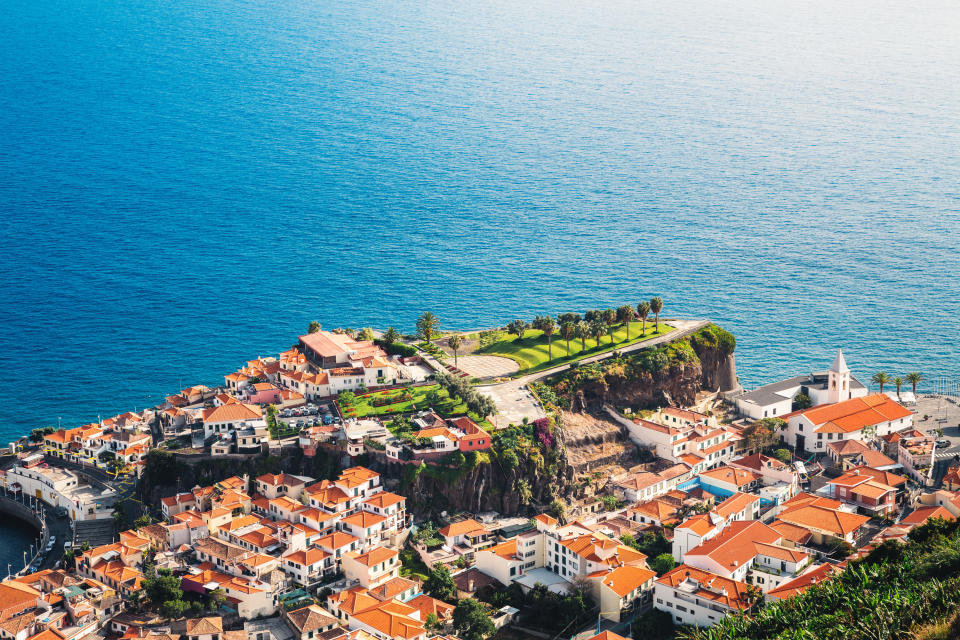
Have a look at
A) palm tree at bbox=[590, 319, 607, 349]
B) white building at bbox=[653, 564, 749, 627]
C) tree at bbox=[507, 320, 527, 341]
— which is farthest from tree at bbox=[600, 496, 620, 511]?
tree at bbox=[507, 320, 527, 341]

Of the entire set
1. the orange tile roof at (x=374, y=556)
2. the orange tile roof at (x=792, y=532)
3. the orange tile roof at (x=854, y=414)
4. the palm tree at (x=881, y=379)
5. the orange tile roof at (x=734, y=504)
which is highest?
the palm tree at (x=881, y=379)

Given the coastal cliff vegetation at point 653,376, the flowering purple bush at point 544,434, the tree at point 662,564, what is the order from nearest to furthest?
1. the tree at point 662,564
2. the flowering purple bush at point 544,434
3. the coastal cliff vegetation at point 653,376

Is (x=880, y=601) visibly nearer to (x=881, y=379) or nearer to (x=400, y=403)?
(x=400, y=403)

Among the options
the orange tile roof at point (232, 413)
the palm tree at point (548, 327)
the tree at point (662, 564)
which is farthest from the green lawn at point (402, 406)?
the tree at point (662, 564)

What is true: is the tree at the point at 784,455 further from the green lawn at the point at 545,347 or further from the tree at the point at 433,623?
the tree at the point at 433,623

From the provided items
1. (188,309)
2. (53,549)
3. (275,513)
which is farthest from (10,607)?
(188,309)

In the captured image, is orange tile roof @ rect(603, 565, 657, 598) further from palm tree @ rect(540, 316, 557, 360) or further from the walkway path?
palm tree @ rect(540, 316, 557, 360)
